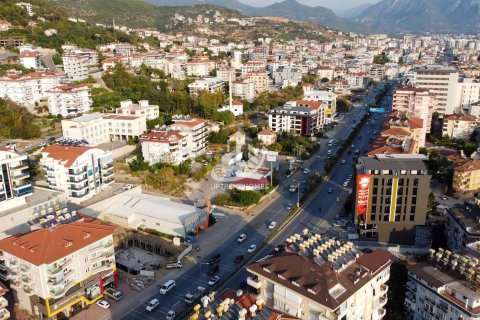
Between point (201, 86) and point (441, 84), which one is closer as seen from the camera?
point (441, 84)

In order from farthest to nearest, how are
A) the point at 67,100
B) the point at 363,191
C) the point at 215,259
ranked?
the point at 67,100 < the point at 363,191 < the point at 215,259

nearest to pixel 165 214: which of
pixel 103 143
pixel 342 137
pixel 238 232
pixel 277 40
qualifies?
pixel 238 232

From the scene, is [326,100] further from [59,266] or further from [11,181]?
[59,266]

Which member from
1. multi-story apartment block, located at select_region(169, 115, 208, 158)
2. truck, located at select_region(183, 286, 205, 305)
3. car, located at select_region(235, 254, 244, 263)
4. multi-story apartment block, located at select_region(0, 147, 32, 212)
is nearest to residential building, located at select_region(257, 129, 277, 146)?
multi-story apartment block, located at select_region(169, 115, 208, 158)

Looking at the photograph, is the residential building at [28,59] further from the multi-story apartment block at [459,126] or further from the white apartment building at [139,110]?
the multi-story apartment block at [459,126]

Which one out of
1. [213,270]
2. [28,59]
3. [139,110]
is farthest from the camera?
[28,59]

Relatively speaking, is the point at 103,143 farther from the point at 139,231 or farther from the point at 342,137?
the point at 342,137

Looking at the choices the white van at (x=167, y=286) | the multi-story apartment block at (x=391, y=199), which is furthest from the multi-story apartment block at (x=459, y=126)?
the white van at (x=167, y=286)

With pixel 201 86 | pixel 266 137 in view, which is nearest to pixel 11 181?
pixel 266 137
